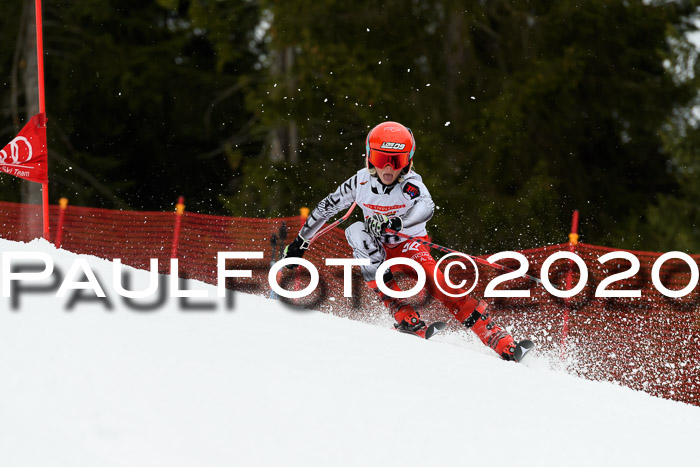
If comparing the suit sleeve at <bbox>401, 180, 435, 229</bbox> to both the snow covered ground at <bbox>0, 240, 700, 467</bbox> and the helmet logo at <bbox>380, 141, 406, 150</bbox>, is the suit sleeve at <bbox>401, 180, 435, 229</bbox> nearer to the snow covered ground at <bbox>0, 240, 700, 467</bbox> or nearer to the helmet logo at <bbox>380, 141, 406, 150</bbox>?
the helmet logo at <bbox>380, 141, 406, 150</bbox>

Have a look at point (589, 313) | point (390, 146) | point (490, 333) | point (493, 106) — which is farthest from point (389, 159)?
point (493, 106)

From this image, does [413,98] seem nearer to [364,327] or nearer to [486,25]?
[486,25]

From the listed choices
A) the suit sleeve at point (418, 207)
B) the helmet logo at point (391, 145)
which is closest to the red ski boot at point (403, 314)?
the suit sleeve at point (418, 207)

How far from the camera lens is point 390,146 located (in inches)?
275

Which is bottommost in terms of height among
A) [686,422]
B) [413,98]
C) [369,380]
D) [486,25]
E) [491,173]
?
[686,422]

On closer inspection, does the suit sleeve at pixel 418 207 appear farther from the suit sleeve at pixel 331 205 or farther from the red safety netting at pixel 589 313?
the red safety netting at pixel 589 313

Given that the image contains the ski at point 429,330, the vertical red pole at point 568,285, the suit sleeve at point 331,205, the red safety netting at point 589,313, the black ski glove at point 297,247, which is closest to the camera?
the ski at point 429,330

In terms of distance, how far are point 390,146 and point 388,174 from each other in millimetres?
223

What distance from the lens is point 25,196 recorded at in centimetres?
2083

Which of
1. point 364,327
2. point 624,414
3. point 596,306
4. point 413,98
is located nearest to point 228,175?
point 413,98

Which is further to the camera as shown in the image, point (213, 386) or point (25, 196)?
point (25, 196)

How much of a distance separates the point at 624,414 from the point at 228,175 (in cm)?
2118

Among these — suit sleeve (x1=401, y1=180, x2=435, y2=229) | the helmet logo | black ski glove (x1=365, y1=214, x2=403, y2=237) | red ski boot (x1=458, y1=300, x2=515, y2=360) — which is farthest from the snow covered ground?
the helmet logo

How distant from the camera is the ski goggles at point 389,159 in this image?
23.0 ft
